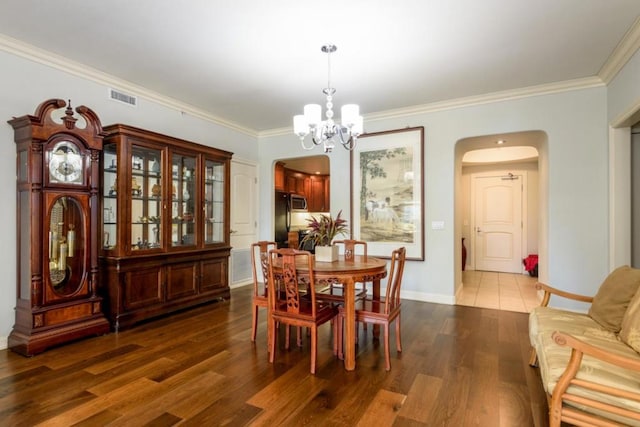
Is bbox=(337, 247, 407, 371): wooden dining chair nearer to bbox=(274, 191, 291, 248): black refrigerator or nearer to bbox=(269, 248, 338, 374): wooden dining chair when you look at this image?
bbox=(269, 248, 338, 374): wooden dining chair

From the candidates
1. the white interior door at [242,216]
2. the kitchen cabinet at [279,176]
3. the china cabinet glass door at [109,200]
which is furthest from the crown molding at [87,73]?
the kitchen cabinet at [279,176]

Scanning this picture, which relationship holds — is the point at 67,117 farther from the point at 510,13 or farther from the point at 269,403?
the point at 510,13

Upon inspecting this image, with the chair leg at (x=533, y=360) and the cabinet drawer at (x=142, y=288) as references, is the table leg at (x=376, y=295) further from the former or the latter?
the cabinet drawer at (x=142, y=288)

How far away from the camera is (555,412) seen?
64.2 inches

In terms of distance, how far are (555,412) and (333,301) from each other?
5.76ft

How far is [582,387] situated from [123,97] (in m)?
4.79

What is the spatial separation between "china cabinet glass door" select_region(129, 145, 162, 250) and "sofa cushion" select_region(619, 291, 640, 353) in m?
4.22

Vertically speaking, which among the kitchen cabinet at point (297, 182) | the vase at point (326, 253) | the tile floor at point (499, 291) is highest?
the kitchen cabinet at point (297, 182)

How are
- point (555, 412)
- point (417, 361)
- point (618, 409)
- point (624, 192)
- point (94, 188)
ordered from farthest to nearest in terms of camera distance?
point (624, 192), point (94, 188), point (417, 361), point (555, 412), point (618, 409)

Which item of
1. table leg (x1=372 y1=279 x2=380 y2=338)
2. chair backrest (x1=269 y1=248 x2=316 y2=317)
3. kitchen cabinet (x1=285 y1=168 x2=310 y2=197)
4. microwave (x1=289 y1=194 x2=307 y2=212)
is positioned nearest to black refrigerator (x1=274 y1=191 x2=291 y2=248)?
microwave (x1=289 y1=194 x2=307 y2=212)

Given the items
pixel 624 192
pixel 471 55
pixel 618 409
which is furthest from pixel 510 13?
pixel 618 409

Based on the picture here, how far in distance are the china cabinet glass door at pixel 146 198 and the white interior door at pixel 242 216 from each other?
5.13 feet

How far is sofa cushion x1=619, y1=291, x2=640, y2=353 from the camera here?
1888 mm

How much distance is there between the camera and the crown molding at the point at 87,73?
9.85 ft
